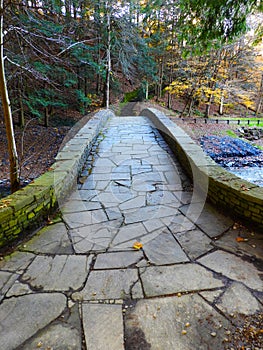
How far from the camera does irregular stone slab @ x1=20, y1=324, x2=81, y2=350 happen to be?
1367mm

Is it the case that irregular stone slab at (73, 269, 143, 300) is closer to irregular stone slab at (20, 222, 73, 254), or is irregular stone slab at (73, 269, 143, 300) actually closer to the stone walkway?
the stone walkway

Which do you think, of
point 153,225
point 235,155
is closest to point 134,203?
point 153,225

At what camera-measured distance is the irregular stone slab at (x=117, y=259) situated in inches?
78.8

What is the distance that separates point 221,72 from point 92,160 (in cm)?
1186

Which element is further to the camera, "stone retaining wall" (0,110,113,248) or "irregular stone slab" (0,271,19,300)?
"stone retaining wall" (0,110,113,248)

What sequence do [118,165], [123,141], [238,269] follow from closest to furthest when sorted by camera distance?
[238,269]
[118,165]
[123,141]

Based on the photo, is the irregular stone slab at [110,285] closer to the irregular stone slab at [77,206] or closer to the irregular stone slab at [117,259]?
the irregular stone slab at [117,259]

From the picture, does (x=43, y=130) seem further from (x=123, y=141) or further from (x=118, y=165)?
(x=118, y=165)

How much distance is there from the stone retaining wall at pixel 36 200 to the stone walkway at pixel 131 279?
15 cm

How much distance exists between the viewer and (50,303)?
1.64 metres

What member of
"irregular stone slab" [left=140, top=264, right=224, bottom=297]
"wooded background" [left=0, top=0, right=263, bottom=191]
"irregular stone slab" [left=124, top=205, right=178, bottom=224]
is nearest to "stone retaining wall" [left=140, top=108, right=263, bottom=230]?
"irregular stone slab" [left=124, top=205, right=178, bottom=224]

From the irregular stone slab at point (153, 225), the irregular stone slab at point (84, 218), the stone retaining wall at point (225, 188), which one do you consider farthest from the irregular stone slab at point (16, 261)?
the stone retaining wall at point (225, 188)

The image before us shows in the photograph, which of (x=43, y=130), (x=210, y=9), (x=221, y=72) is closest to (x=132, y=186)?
(x=210, y=9)

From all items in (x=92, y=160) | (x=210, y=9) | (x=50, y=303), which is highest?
(x=210, y=9)
